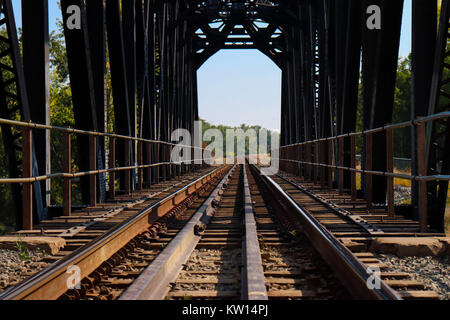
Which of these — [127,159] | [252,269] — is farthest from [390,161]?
[127,159]

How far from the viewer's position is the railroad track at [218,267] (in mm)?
3152

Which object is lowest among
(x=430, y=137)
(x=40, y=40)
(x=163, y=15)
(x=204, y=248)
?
(x=204, y=248)

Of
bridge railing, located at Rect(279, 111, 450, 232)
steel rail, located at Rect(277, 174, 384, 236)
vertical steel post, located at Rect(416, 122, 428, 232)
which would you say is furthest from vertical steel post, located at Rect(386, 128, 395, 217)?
vertical steel post, located at Rect(416, 122, 428, 232)

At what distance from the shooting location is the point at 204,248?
515 cm

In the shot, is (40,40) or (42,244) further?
(40,40)

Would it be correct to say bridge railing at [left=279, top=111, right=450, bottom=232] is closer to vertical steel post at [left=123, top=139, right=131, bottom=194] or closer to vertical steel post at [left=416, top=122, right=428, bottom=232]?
vertical steel post at [left=416, top=122, right=428, bottom=232]

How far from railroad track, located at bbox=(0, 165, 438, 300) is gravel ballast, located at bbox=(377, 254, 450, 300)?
0.60ft

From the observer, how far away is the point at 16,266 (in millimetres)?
4145

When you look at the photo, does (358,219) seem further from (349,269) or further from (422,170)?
(349,269)

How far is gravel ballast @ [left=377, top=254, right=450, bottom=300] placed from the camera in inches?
137

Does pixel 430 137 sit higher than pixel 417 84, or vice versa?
pixel 417 84

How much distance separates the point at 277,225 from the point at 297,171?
13360mm
